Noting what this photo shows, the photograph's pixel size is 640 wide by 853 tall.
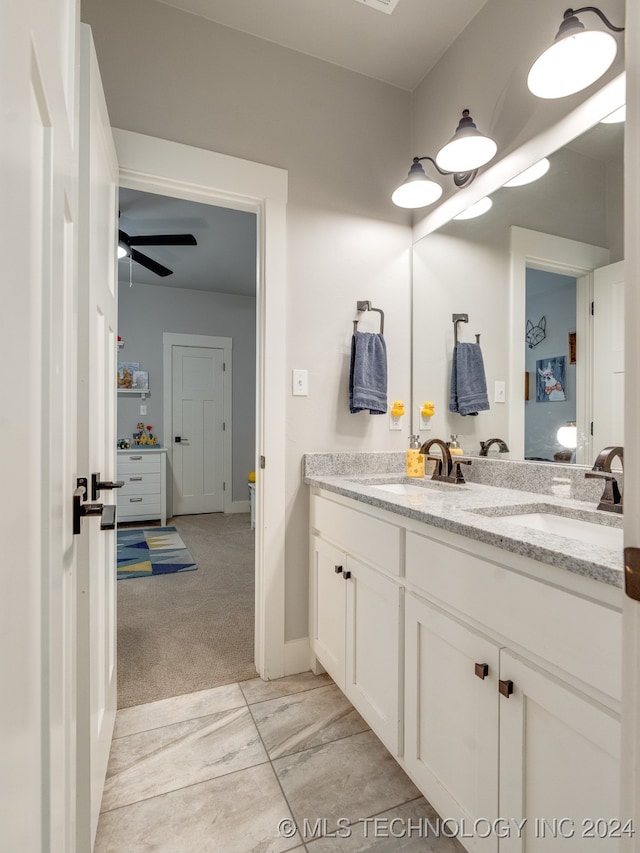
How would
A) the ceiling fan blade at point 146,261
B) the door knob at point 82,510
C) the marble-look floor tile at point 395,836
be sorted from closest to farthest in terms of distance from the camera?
the door knob at point 82,510 → the marble-look floor tile at point 395,836 → the ceiling fan blade at point 146,261

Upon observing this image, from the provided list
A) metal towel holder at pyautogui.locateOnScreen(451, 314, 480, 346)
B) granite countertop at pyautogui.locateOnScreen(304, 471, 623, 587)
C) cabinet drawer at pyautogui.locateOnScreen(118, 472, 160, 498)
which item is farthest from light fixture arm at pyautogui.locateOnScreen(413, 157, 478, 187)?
cabinet drawer at pyautogui.locateOnScreen(118, 472, 160, 498)

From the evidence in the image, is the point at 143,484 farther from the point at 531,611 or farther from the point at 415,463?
the point at 531,611

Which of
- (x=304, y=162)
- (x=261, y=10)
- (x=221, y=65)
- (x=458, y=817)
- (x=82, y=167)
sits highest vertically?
(x=261, y=10)

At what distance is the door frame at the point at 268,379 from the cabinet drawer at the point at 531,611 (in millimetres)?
918

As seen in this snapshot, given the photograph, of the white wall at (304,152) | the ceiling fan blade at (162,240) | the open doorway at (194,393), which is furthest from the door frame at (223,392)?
the white wall at (304,152)

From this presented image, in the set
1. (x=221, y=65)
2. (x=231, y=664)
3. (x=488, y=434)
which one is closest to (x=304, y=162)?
(x=221, y=65)

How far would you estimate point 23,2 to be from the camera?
1.43 ft

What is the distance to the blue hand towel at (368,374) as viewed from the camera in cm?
205

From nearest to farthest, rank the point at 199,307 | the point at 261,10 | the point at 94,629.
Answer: the point at 94,629
the point at 261,10
the point at 199,307

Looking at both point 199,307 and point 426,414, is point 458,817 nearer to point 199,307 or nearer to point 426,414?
point 426,414

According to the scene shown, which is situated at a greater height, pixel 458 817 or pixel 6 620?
pixel 6 620

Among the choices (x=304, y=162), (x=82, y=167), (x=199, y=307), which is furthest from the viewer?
(x=199, y=307)

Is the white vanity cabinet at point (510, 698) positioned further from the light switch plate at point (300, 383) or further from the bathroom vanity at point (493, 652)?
the light switch plate at point (300, 383)

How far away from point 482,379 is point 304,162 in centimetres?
127
